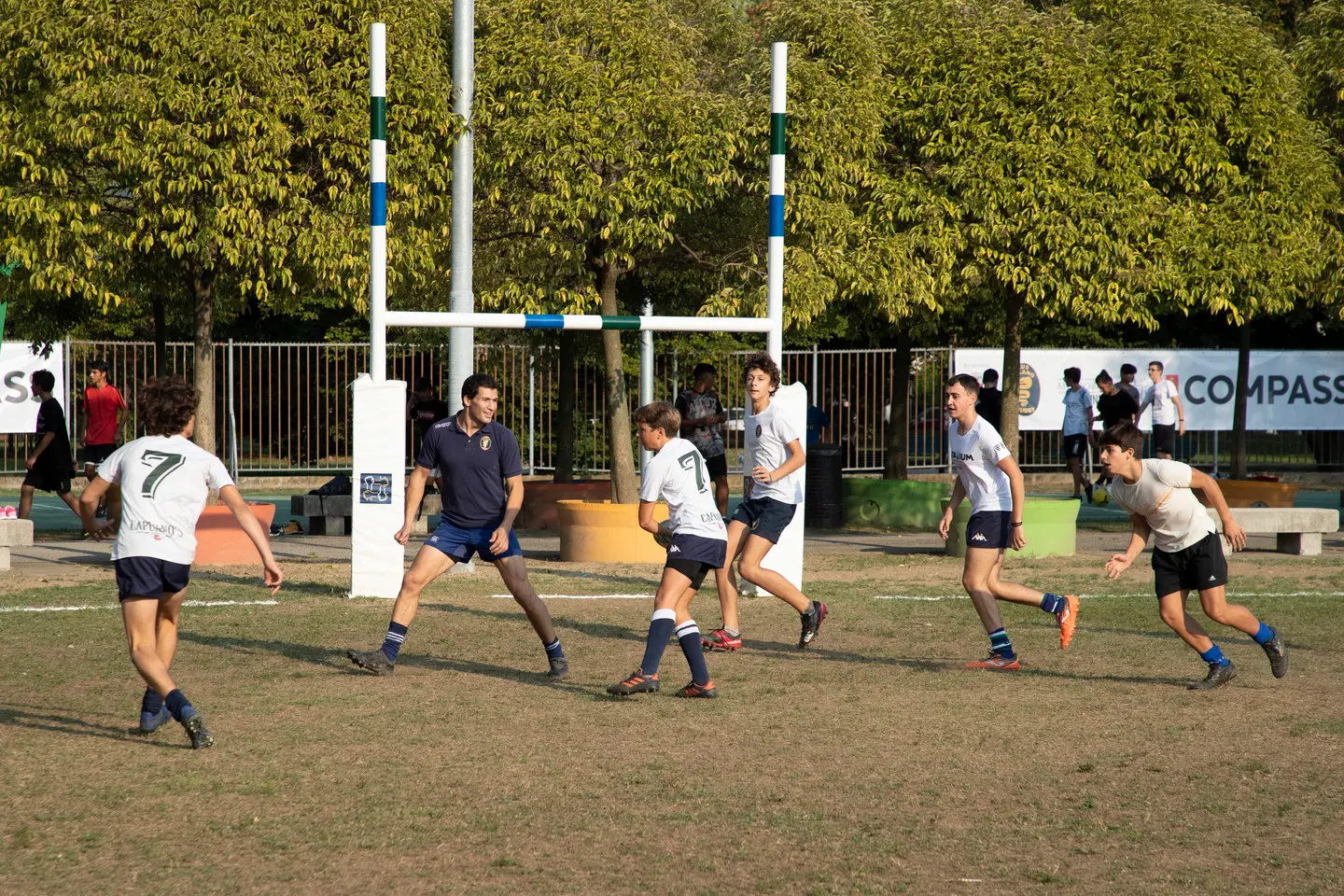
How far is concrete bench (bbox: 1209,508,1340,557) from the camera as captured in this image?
14.7 m

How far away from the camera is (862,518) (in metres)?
18.2

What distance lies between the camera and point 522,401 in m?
25.7

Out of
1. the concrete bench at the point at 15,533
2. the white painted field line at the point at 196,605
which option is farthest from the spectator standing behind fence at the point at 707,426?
the concrete bench at the point at 15,533

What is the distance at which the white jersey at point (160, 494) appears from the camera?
6.48 m

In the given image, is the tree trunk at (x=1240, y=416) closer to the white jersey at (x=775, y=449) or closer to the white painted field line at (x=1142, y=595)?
the white painted field line at (x=1142, y=595)

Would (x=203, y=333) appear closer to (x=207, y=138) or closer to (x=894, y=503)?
(x=207, y=138)

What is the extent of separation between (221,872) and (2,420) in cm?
2095

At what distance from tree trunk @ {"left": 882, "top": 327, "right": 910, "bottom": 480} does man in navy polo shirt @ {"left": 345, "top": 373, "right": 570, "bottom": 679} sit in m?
11.3

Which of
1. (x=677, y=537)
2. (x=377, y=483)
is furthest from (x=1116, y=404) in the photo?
(x=677, y=537)

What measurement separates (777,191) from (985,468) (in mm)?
3826

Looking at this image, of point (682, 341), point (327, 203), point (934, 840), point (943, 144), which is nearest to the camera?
point (934, 840)

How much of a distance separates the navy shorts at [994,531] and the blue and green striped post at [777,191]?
3.03 m

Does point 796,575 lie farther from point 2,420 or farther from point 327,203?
point 2,420

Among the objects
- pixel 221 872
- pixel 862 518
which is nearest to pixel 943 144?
pixel 862 518
